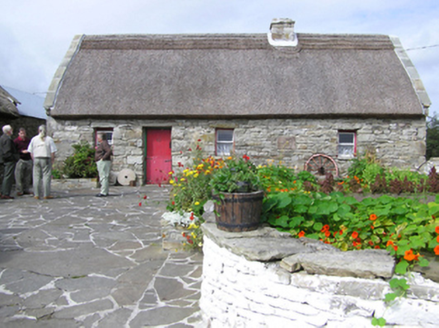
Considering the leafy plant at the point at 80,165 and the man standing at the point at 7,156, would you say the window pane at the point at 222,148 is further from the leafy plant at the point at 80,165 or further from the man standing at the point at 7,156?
the man standing at the point at 7,156

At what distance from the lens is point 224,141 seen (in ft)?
33.3

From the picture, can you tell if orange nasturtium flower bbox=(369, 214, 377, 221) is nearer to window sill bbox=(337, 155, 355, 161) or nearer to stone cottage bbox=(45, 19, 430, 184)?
stone cottage bbox=(45, 19, 430, 184)

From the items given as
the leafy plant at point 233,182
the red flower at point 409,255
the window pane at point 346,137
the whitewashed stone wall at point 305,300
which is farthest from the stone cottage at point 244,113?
the red flower at point 409,255

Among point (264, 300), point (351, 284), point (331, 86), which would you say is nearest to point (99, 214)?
point (264, 300)

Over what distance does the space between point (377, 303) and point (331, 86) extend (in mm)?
9239

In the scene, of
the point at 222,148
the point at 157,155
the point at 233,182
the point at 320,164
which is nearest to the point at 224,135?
the point at 222,148

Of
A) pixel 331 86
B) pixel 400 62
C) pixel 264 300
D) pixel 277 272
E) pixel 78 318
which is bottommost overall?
pixel 78 318

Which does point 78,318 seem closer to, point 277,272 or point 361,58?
point 277,272

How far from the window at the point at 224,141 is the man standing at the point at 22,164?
200 inches

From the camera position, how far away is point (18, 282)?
10.8 ft

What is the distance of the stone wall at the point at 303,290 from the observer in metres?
1.89

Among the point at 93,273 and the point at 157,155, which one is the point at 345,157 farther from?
the point at 93,273

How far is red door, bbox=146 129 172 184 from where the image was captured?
10242 mm

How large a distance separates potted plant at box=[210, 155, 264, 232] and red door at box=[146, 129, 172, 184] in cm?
757
